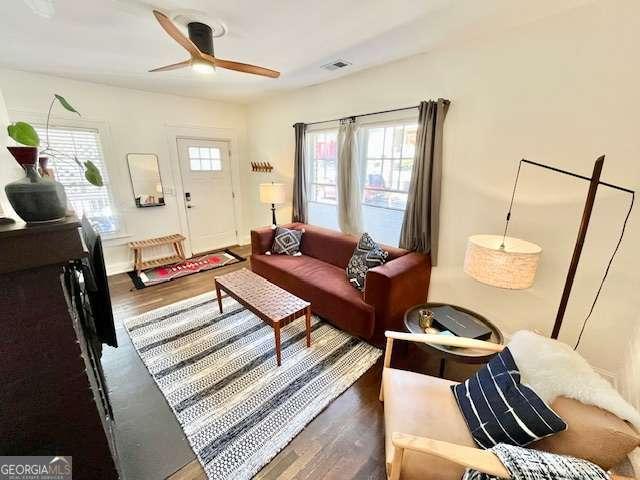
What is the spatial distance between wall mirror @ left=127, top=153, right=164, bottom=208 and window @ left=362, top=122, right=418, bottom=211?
2.97m

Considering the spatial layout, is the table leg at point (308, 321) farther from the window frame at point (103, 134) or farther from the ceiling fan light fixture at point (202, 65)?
the window frame at point (103, 134)

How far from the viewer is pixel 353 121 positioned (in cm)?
290

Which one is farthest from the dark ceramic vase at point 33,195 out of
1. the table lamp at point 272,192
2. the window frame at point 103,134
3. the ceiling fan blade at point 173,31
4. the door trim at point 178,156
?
the door trim at point 178,156

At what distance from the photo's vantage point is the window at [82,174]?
3068 millimetres

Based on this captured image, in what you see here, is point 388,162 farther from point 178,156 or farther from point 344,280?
point 178,156

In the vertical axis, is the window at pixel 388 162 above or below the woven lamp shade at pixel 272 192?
above

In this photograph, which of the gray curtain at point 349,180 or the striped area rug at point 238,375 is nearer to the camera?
the striped area rug at point 238,375

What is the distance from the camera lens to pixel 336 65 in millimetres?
2607

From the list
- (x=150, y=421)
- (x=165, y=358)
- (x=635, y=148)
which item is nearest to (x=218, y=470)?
(x=150, y=421)

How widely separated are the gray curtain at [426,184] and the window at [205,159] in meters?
3.31

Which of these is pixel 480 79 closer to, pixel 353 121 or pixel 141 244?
pixel 353 121

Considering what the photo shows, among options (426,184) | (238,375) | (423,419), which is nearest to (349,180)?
(426,184)

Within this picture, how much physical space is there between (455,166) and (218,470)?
8.72 feet

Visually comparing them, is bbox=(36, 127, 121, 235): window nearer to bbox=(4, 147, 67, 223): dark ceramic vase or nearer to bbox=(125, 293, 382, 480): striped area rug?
bbox=(125, 293, 382, 480): striped area rug
